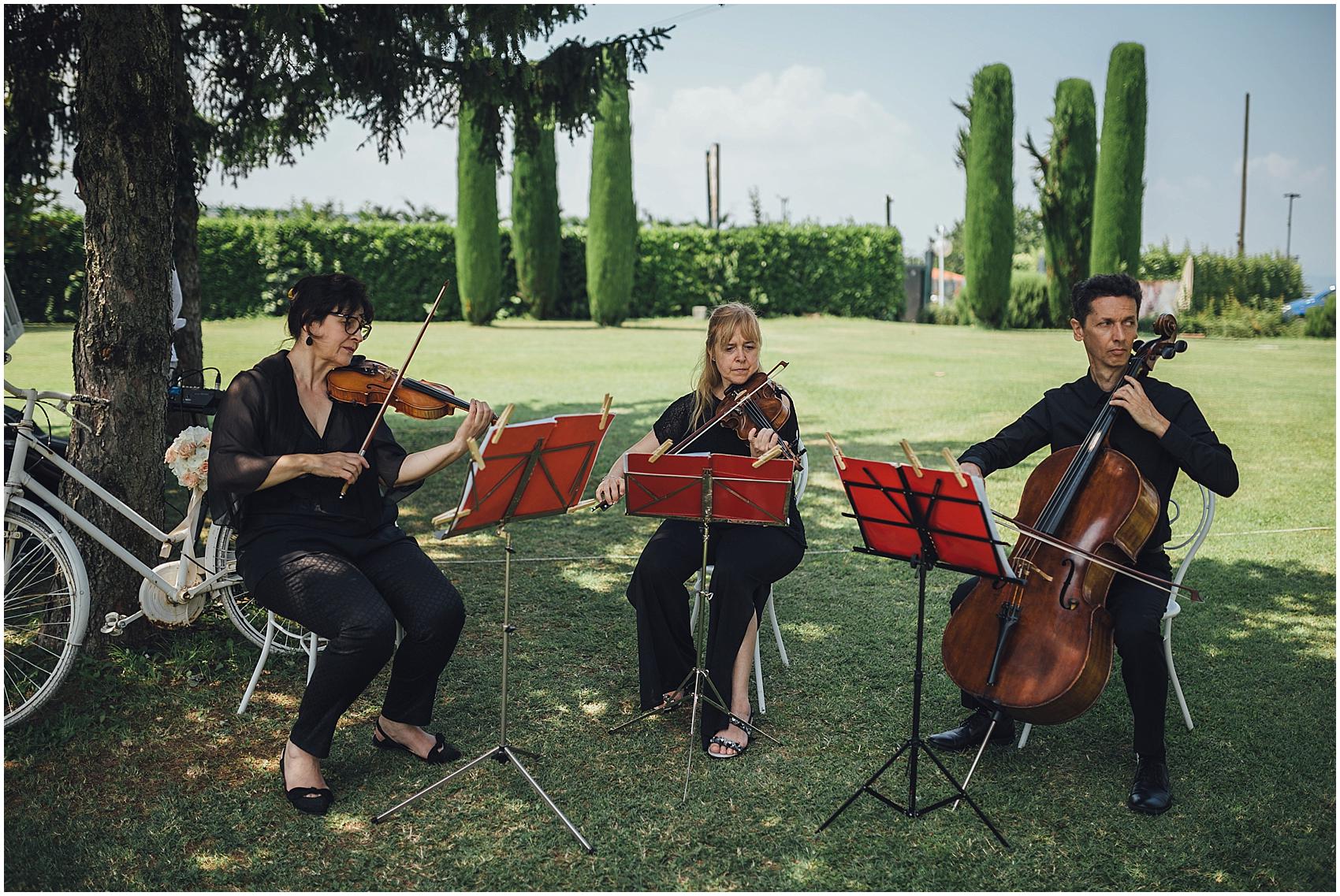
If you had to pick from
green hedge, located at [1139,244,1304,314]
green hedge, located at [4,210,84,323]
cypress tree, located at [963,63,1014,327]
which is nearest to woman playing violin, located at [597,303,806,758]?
green hedge, located at [4,210,84,323]

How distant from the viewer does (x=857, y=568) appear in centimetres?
534

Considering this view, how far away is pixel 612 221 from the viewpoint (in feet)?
69.9

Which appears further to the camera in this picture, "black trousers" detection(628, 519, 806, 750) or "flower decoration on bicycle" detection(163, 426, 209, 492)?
"flower decoration on bicycle" detection(163, 426, 209, 492)

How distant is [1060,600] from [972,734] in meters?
0.65

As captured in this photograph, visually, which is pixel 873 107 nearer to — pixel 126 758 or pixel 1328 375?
pixel 1328 375

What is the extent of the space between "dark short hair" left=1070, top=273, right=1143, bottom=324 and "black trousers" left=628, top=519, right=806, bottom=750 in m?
1.21

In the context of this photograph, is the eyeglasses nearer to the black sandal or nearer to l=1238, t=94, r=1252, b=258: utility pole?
the black sandal

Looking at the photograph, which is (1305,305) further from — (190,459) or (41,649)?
(41,649)

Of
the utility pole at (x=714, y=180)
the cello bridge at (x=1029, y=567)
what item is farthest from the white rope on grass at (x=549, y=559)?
the utility pole at (x=714, y=180)

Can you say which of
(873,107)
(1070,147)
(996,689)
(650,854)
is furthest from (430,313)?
(873,107)

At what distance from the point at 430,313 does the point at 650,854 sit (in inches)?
62.2

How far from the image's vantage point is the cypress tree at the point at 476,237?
20641 millimetres

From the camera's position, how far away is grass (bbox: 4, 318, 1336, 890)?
2701mm

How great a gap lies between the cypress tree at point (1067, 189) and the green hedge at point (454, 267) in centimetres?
337
